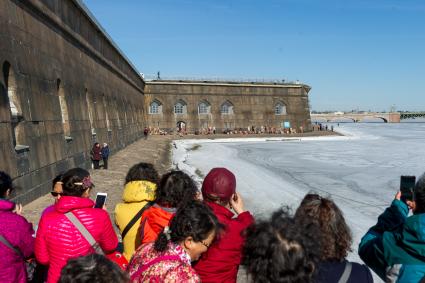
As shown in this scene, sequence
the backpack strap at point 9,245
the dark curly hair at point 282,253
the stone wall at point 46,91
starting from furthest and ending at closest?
the stone wall at point 46,91
the backpack strap at point 9,245
the dark curly hair at point 282,253

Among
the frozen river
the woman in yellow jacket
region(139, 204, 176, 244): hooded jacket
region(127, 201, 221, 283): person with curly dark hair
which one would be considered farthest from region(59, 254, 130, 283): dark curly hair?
the frozen river

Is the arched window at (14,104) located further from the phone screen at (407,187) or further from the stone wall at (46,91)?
the phone screen at (407,187)

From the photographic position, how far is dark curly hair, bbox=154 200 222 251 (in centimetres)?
235

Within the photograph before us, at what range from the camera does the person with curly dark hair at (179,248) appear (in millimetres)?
2166

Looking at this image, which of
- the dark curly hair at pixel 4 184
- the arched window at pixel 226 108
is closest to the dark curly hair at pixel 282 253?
the dark curly hair at pixel 4 184

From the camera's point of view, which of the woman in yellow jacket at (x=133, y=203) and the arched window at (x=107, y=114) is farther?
the arched window at (x=107, y=114)

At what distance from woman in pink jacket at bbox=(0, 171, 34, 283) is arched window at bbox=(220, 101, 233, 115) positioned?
47116 mm

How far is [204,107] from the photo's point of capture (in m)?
49.5

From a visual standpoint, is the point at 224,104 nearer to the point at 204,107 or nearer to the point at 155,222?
the point at 204,107

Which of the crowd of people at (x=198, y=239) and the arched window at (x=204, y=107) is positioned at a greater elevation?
the arched window at (x=204, y=107)

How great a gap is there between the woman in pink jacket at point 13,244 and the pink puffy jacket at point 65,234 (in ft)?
0.32

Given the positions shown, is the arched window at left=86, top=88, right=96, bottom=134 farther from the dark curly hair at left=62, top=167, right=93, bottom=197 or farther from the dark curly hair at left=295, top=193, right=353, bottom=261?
the dark curly hair at left=295, top=193, right=353, bottom=261

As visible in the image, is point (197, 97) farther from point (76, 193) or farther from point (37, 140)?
point (76, 193)

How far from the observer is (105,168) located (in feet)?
50.9
